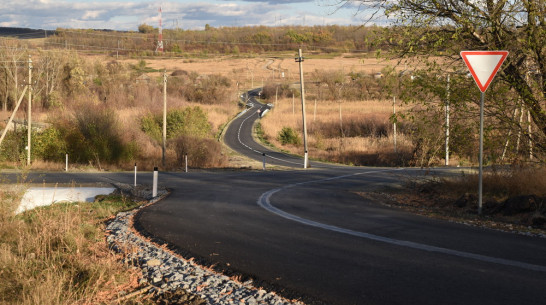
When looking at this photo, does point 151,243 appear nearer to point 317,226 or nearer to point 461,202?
point 317,226

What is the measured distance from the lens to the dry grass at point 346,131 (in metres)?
54.1

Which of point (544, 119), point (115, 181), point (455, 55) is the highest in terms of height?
point (455, 55)

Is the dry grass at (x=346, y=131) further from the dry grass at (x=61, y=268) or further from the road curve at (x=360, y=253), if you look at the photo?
the dry grass at (x=61, y=268)

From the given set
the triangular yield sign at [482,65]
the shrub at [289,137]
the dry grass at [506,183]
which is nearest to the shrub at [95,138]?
the shrub at [289,137]

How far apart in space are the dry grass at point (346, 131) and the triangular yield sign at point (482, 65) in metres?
36.5

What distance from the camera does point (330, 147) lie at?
61.7 meters

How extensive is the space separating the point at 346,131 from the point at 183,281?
67.7 metres

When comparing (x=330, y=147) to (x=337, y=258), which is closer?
(x=337, y=258)

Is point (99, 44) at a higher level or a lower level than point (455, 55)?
higher

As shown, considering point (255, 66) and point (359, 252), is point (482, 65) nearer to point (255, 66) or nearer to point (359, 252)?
point (359, 252)

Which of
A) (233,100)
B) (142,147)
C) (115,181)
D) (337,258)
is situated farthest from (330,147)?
(337,258)

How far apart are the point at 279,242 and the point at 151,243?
79.9 inches

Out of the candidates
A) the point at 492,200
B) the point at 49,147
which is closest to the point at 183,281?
the point at 492,200

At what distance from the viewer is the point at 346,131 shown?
239 ft
